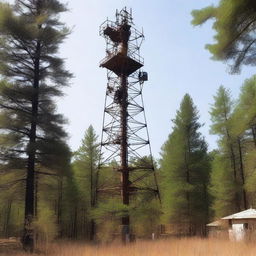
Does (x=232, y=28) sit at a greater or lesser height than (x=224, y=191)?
greater

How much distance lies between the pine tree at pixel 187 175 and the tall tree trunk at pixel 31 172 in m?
15.3

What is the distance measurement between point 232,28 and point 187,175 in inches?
887

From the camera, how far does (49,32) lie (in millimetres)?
16297

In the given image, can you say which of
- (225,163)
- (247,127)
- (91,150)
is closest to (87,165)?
(91,150)

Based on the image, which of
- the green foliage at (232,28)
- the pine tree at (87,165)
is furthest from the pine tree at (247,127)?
the pine tree at (87,165)

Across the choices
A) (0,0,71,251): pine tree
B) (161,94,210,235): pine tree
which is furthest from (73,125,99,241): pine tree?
(0,0,71,251): pine tree

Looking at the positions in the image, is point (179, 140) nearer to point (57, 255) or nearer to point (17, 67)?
point (17, 67)

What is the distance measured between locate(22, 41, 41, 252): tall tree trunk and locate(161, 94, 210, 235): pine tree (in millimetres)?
15348

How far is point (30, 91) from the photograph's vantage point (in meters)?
15.4

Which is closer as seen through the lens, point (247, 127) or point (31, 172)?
point (247, 127)

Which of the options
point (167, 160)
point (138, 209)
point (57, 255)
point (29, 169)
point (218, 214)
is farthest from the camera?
point (167, 160)

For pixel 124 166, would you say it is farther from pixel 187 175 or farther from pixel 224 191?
pixel 224 191

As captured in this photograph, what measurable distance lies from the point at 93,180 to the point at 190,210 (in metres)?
11.9

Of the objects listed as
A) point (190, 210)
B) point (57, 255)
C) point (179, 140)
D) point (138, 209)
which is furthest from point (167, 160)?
point (57, 255)
